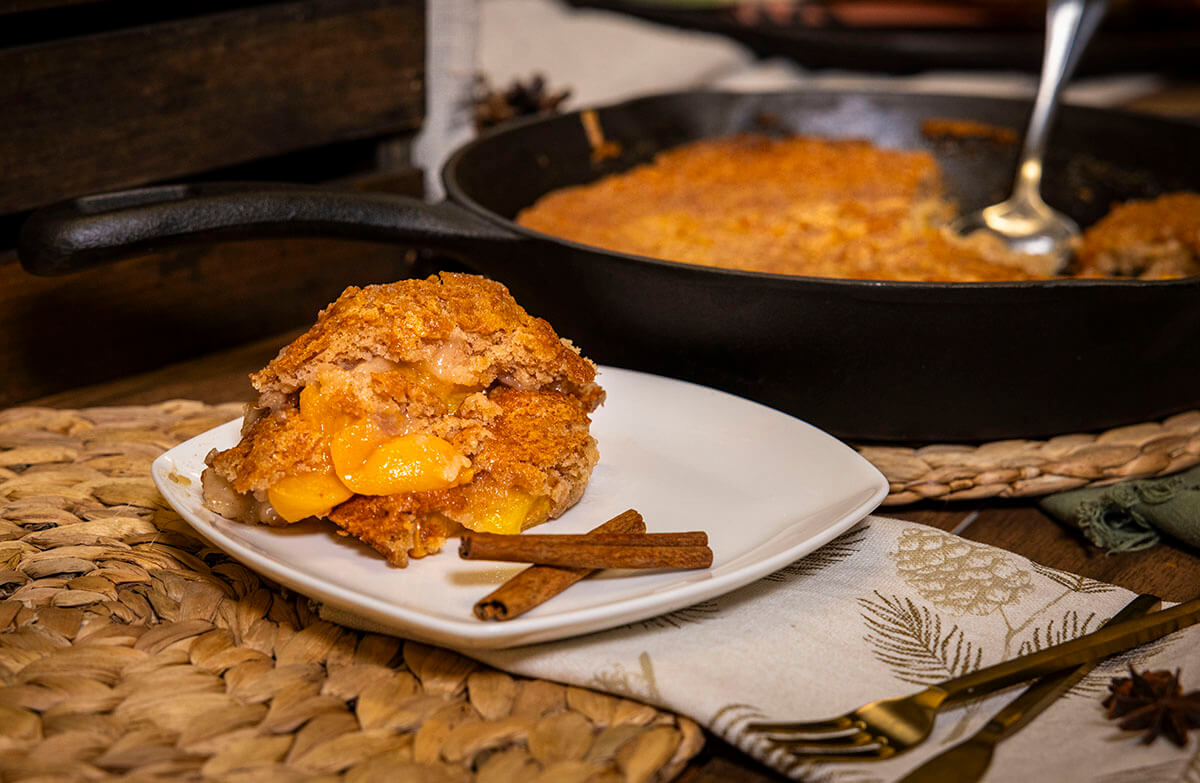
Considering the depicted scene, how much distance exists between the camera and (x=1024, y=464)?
137 centimetres

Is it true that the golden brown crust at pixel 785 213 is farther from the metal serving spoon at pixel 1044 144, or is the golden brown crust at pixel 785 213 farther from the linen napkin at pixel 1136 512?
the linen napkin at pixel 1136 512

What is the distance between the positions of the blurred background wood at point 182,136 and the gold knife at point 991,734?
132 centimetres

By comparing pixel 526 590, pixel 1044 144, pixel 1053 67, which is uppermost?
pixel 1053 67

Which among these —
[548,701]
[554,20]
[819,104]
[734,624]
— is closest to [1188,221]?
[819,104]

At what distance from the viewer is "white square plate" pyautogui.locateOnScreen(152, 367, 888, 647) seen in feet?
3.07

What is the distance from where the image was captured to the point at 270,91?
182 cm

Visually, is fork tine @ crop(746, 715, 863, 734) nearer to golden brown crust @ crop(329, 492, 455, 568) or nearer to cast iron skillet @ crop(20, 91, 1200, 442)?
golden brown crust @ crop(329, 492, 455, 568)

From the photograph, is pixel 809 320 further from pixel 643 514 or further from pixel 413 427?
pixel 413 427

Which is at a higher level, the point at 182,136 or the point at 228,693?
the point at 182,136

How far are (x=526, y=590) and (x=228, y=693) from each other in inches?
10.3

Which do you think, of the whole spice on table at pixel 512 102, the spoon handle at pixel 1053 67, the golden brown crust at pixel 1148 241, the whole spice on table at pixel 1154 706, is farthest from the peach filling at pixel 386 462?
the whole spice on table at pixel 512 102

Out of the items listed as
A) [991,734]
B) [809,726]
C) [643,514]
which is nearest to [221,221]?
[643,514]

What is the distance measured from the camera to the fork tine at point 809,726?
0.90 meters

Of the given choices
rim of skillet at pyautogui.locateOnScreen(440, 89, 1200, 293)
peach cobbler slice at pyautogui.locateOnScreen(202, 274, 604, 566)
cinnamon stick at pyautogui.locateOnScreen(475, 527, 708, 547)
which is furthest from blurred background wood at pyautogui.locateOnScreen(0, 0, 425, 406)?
cinnamon stick at pyautogui.locateOnScreen(475, 527, 708, 547)
